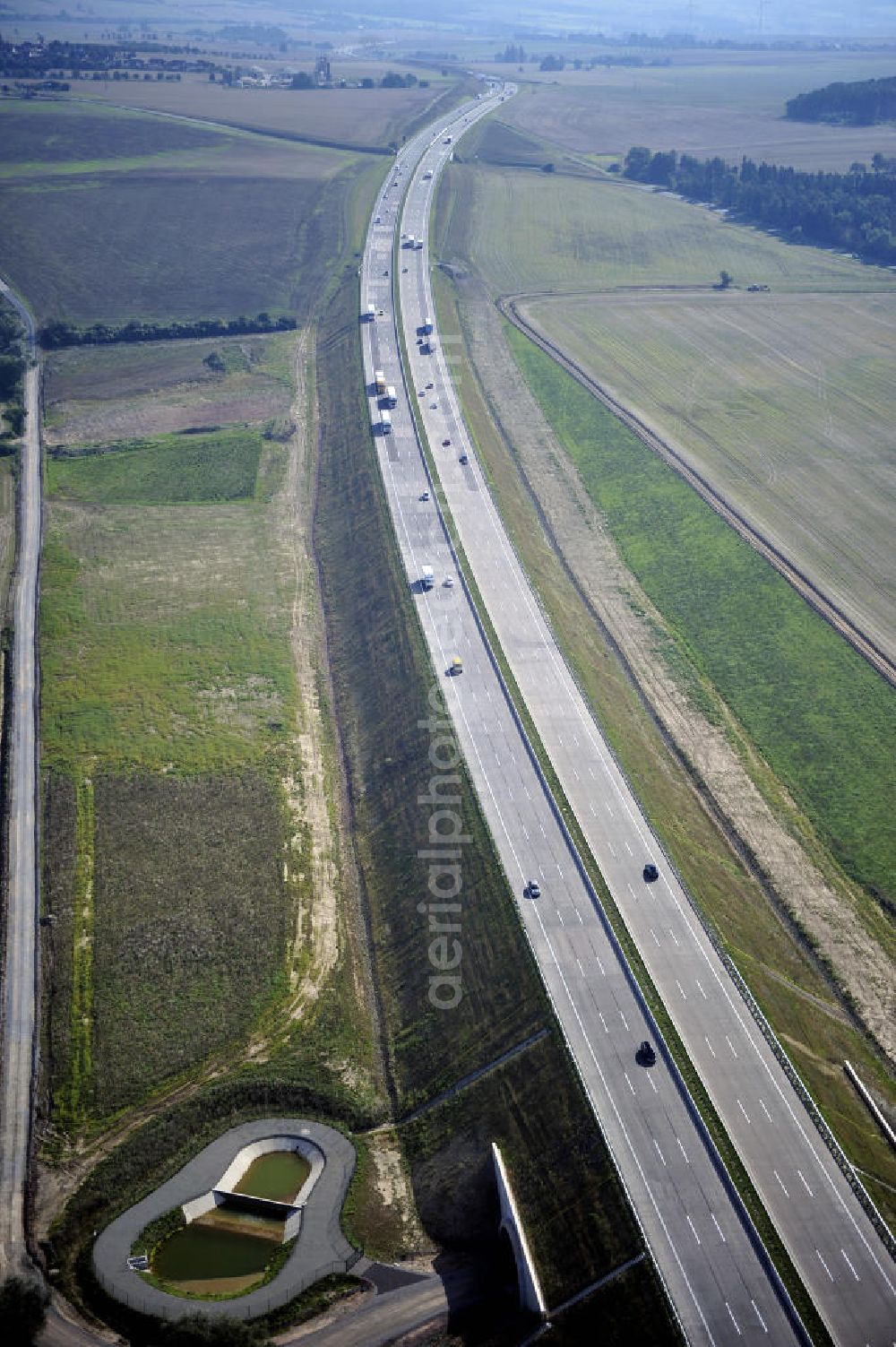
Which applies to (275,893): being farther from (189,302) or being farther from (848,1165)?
(189,302)

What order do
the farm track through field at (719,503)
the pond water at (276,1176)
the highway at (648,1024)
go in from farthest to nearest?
the farm track through field at (719,503), the pond water at (276,1176), the highway at (648,1024)

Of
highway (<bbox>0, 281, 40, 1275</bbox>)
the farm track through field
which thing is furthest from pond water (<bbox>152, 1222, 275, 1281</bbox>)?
the farm track through field

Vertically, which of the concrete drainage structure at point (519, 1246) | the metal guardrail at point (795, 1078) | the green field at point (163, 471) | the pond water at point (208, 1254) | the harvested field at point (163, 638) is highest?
the green field at point (163, 471)

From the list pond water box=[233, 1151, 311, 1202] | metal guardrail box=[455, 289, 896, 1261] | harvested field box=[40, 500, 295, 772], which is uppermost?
harvested field box=[40, 500, 295, 772]

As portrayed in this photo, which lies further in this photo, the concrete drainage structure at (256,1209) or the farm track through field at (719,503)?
the farm track through field at (719,503)

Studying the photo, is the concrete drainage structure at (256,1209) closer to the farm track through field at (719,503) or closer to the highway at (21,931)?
the highway at (21,931)

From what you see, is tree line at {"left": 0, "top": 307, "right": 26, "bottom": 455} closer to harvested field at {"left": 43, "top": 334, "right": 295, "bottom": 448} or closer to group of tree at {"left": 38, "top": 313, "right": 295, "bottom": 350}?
harvested field at {"left": 43, "top": 334, "right": 295, "bottom": 448}

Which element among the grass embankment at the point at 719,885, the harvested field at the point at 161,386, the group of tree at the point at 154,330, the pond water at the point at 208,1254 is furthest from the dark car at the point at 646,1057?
the group of tree at the point at 154,330
